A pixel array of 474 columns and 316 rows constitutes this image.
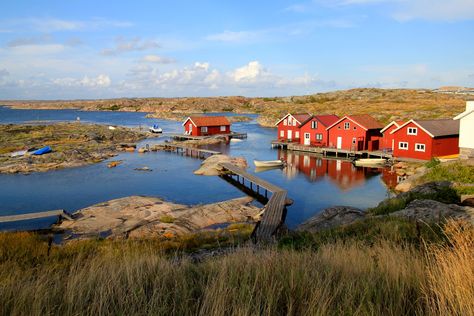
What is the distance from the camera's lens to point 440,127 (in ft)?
132

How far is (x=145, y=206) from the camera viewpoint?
2522cm

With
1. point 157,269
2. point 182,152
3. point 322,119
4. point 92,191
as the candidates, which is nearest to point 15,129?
point 182,152

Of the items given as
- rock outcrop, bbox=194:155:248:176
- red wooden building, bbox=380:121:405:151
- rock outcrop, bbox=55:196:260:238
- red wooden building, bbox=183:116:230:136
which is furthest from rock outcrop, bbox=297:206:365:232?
red wooden building, bbox=183:116:230:136

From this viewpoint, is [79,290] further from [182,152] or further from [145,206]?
[182,152]

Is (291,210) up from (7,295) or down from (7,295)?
down

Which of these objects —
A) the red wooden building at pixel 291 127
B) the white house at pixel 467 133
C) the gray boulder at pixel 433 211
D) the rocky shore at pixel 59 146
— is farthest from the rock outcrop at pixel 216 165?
the gray boulder at pixel 433 211

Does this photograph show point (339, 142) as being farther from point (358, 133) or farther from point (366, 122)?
point (366, 122)

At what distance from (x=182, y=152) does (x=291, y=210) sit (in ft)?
107

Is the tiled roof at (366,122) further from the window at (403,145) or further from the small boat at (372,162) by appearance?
the small boat at (372,162)

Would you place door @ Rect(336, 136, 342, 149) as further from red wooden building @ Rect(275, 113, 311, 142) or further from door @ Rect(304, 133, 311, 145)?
red wooden building @ Rect(275, 113, 311, 142)

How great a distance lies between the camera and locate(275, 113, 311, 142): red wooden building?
59572 millimetres

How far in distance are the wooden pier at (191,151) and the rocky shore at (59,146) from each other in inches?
256

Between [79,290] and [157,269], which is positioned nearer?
[79,290]

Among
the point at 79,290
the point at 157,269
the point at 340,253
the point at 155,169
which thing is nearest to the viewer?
the point at 79,290
